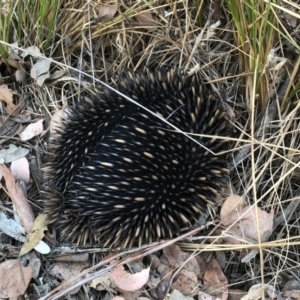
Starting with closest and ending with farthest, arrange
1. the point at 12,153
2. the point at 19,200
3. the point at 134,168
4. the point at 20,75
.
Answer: the point at 134,168, the point at 19,200, the point at 12,153, the point at 20,75

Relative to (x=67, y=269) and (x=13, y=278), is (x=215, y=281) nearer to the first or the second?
(x=67, y=269)

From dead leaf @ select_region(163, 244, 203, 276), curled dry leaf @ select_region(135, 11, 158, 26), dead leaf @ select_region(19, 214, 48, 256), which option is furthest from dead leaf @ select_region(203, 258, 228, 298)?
curled dry leaf @ select_region(135, 11, 158, 26)

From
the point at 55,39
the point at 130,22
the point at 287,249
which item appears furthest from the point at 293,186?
the point at 55,39

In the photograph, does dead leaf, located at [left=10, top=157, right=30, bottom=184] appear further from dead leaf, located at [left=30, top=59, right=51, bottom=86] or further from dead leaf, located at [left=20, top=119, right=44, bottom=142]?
dead leaf, located at [left=30, top=59, right=51, bottom=86]

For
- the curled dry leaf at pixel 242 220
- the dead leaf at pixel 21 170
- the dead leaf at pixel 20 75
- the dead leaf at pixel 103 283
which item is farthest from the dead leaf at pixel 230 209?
the dead leaf at pixel 20 75

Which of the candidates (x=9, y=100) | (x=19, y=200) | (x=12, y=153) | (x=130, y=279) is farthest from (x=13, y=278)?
(x=9, y=100)
